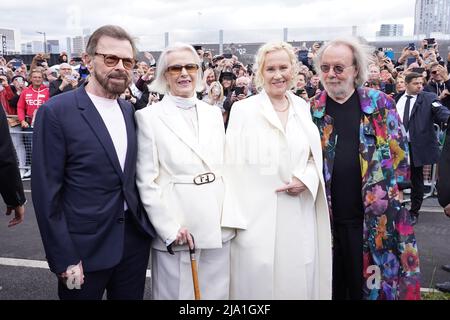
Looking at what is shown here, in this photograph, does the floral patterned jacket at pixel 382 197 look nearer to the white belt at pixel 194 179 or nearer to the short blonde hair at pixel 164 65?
the white belt at pixel 194 179

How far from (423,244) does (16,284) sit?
4.35 m

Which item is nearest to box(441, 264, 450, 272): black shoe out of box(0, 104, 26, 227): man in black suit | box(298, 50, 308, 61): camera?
box(0, 104, 26, 227): man in black suit

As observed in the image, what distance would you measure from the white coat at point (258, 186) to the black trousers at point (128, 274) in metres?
0.54

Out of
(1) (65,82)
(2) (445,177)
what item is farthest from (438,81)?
(1) (65,82)

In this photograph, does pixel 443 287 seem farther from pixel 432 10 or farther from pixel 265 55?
pixel 432 10

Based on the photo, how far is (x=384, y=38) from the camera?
702 inches

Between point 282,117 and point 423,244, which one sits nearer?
point 282,117

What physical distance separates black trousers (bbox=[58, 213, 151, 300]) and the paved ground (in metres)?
1.37

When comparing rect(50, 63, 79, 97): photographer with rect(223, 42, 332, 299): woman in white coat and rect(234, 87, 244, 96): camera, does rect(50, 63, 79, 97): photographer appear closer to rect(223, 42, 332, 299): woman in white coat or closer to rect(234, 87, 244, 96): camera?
rect(234, 87, 244, 96): camera

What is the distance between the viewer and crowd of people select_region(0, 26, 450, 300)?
2410 millimetres
